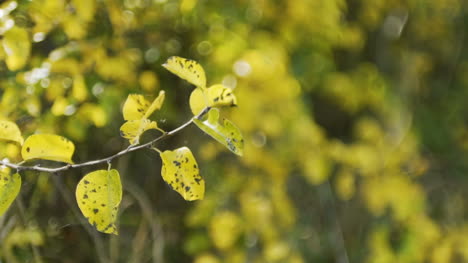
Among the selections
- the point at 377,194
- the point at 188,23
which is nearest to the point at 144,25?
the point at 188,23

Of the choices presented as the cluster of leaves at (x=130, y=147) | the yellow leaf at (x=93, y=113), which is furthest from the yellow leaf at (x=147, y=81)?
the cluster of leaves at (x=130, y=147)

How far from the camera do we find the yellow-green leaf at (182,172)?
63cm

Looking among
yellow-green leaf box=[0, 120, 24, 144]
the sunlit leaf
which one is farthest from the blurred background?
the sunlit leaf

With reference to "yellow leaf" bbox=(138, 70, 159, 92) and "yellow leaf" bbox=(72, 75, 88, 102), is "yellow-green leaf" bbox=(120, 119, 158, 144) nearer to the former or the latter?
"yellow leaf" bbox=(72, 75, 88, 102)

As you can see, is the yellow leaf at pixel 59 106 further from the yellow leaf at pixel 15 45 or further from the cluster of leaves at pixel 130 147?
the cluster of leaves at pixel 130 147

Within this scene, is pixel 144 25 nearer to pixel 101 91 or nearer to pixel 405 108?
pixel 101 91

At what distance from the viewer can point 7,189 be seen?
584mm

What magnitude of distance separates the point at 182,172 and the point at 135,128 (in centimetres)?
8

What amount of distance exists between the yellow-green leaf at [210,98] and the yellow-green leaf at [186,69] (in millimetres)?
17

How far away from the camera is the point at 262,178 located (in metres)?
1.52

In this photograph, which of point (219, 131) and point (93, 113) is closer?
point (219, 131)

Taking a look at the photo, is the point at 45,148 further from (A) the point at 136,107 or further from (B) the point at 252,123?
(B) the point at 252,123

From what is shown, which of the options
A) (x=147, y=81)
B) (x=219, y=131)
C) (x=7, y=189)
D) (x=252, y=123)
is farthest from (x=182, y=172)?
(x=252, y=123)

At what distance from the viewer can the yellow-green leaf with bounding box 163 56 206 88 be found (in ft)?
1.98
